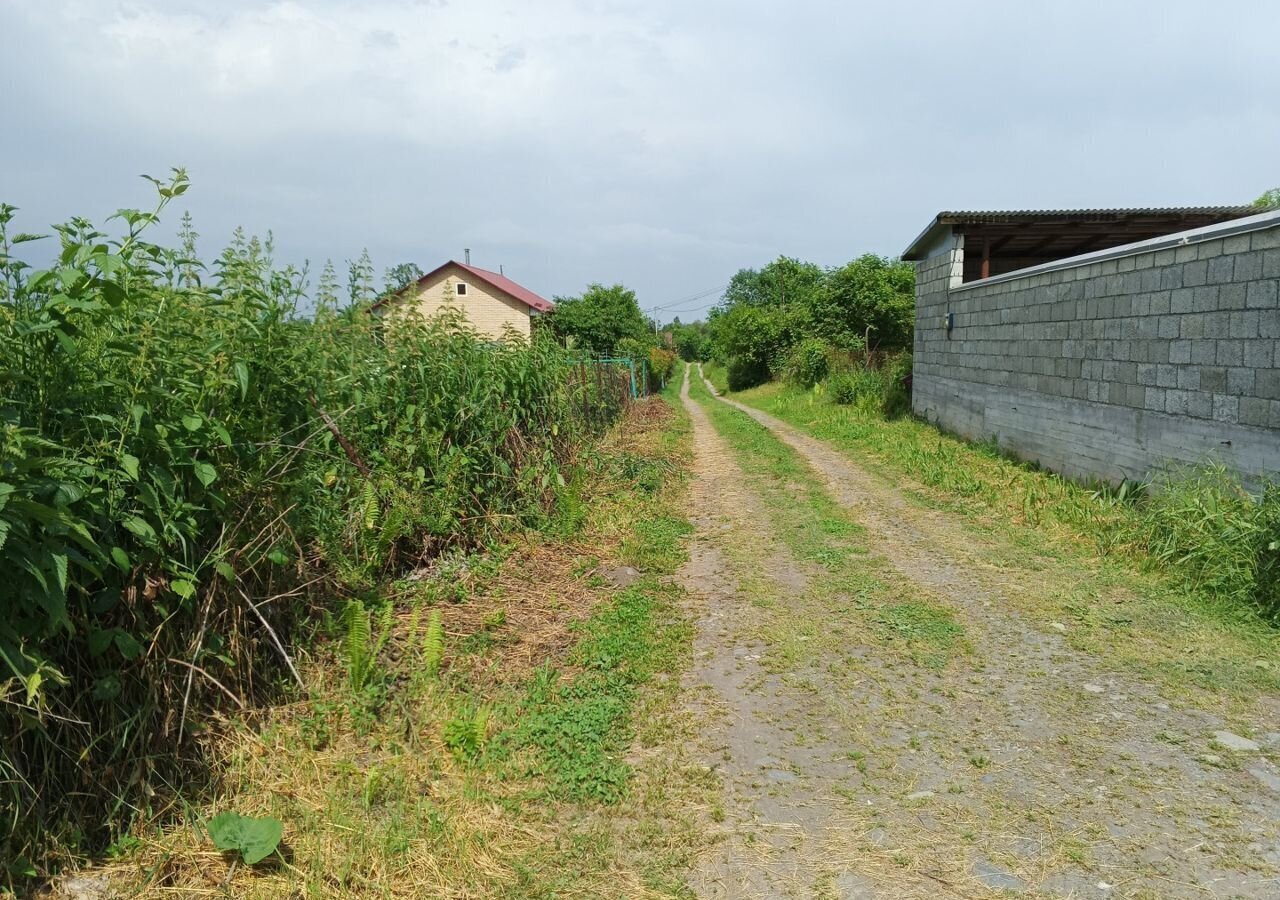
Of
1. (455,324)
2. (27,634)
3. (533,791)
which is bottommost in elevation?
(533,791)

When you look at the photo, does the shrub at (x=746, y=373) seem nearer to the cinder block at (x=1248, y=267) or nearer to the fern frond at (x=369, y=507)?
the cinder block at (x=1248, y=267)

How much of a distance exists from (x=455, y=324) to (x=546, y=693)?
3102 millimetres

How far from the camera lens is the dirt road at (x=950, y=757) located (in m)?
2.54

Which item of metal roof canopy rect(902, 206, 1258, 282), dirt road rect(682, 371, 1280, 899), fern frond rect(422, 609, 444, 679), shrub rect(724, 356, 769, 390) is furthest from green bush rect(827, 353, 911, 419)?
shrub rect(724, 356, 769, 390)

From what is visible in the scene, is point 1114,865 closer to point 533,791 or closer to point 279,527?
point 533,791

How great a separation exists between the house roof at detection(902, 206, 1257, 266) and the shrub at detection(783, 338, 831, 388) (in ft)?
32.7

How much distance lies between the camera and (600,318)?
36562 millimetres

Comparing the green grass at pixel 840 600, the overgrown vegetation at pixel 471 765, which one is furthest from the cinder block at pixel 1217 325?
the overgrown vegetation at pixel 471 765

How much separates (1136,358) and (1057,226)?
6036mm

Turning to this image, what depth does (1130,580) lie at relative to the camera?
17.9 feet

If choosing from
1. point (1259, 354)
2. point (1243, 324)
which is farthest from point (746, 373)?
point (1259, 354)

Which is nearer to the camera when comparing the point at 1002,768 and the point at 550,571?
the point at 1002,768

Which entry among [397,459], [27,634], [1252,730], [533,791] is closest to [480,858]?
[533,791]

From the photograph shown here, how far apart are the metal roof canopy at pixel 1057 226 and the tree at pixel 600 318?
2076cm
